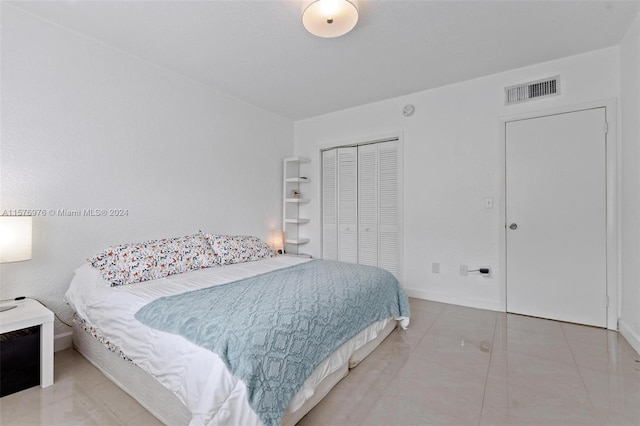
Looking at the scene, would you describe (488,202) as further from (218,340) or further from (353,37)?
(218,340)

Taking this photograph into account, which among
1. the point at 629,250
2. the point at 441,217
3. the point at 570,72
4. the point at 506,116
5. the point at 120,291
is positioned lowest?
the point at 120,291

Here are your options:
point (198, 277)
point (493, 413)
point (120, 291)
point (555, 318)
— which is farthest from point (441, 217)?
point (120, 291)

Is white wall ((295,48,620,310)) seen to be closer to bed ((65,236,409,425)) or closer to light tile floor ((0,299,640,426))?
light tile floor ((0,299,640,426))

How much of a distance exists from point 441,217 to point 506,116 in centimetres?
124

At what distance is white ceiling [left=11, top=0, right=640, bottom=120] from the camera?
2082 mm

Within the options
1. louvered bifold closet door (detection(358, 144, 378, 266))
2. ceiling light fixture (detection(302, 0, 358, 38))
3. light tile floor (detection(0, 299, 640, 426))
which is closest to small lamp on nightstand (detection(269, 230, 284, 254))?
louvered bifold closet door (detection(358, 144, 378, 266))

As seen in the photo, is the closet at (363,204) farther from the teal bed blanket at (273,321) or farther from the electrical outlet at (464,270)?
the teal bed blanket at (273,321)

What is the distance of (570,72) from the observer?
2.75 metres

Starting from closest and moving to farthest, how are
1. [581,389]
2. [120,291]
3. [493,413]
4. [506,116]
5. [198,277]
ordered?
1. [493,413]
2. [581,389]
3. [120,291]
4. [198,277]
5. [506,116]

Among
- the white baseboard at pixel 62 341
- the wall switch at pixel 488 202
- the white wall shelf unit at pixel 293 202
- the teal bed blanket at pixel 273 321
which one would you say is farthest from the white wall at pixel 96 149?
the wall switch at pixel 488 202

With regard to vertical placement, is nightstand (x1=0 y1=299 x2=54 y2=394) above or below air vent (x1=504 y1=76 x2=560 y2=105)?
below

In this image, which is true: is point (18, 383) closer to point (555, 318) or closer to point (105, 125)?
point (105, 125)

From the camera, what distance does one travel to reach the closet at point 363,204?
12.4ft

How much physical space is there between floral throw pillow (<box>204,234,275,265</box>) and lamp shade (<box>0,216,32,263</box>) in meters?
1.37
